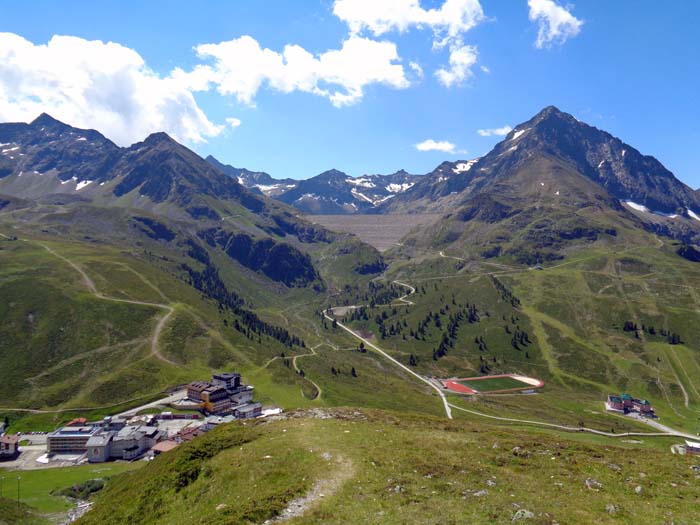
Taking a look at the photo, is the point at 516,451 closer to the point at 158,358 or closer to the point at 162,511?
the point at 162,511

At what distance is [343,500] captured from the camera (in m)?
33.5

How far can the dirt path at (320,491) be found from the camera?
106 ft

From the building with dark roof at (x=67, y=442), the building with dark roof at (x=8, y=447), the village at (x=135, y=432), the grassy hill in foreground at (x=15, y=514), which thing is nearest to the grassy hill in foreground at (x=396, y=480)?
the grassy hill in foreground at (x=15, y=514)

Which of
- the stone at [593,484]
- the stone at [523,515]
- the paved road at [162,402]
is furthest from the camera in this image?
the paved road at [162,402]

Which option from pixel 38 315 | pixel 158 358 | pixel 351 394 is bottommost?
pixel 351 394

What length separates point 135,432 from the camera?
129375 millimetres

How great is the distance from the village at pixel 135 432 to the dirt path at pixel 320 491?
9205cm

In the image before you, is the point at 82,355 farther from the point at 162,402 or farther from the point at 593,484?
the point at 593,484

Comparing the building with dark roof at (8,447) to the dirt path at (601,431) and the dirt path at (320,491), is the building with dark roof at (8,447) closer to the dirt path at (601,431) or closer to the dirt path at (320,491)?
the dirt path at (320,491)

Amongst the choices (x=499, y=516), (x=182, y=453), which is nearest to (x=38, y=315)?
(x=182, y=453)

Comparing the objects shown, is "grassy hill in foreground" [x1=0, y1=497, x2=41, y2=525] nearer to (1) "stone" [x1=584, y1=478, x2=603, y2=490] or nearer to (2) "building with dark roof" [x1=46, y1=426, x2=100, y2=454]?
(2) "building with dark roof" [x1=46, y1=426, x2=100, y2=454]

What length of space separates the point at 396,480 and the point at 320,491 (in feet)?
21.0

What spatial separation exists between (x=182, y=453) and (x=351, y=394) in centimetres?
14921

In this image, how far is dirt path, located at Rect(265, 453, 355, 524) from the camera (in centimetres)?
3244
